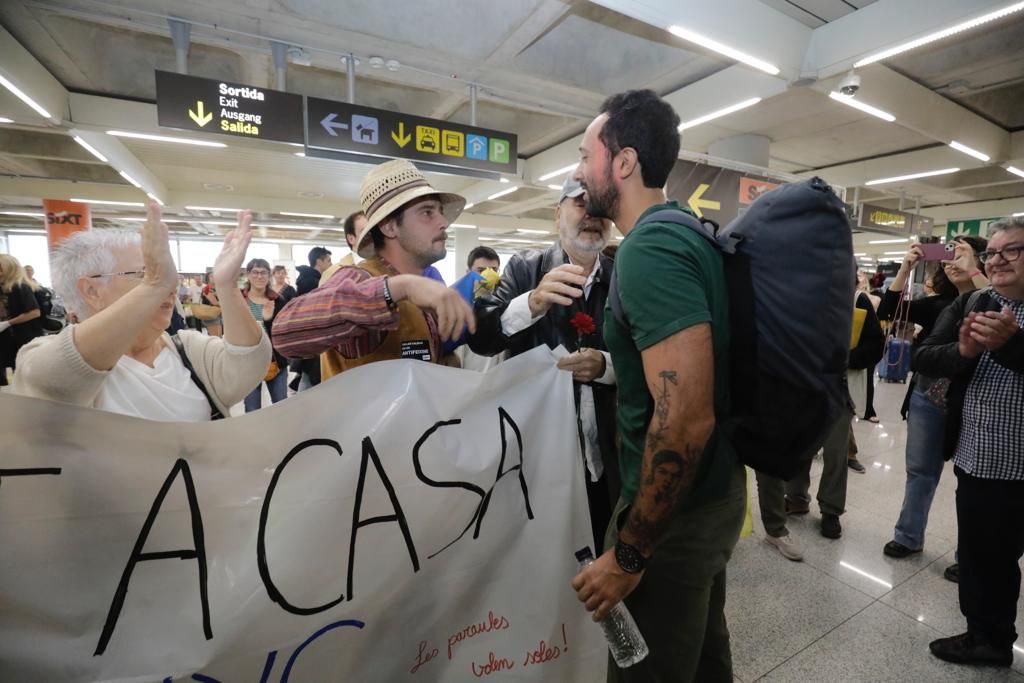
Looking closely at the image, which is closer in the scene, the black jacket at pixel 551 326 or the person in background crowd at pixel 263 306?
the black jacket at pixel 551 326

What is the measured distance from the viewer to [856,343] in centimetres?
322

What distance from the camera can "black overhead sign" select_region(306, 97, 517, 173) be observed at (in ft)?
14.6

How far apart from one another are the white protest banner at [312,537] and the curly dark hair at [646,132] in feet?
2.27

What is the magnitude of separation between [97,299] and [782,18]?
5705mm

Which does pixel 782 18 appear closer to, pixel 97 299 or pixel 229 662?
pixel 97 299

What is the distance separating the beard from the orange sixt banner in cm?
1381

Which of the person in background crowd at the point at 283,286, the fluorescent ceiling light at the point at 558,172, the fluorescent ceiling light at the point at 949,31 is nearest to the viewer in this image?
the fluorescent ceiling light at the point at 949,31

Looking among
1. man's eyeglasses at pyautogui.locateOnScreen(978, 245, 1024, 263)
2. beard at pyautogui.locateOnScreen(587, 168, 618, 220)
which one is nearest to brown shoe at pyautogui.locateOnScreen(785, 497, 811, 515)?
man's eyeglasses at pyautogui.locateOnScreen(978, 245, 1024, 263)

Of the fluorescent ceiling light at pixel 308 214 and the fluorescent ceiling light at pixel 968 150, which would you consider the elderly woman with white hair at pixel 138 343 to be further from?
the fluorescent ceiling light at pixel 308 214

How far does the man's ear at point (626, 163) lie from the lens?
122 centimetres

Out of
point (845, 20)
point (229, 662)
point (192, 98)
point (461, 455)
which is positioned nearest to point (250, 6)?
point (192, 98)

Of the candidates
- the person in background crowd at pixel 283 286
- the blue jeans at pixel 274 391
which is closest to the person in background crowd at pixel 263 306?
the blue jeans at pixel 274 391

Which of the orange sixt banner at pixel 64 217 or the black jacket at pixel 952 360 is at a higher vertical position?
the orange sixt banner at pixel 64 217

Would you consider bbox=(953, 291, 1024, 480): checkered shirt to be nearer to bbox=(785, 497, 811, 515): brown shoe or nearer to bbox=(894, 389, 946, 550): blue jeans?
bbox=(894, 389, 946, 550): blue jeans
